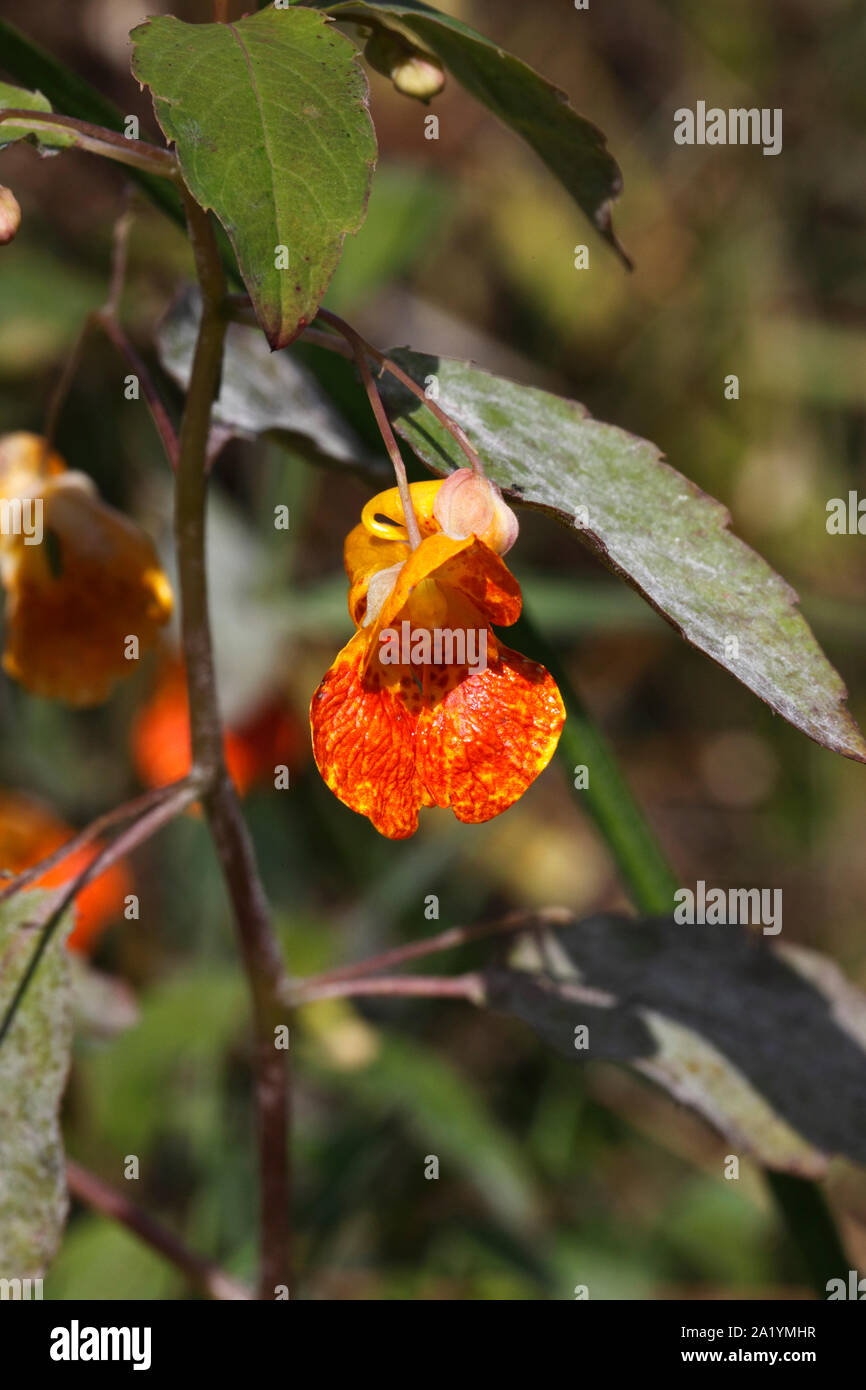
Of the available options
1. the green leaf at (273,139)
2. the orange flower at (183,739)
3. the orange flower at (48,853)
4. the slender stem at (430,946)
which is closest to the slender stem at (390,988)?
the slender stem at (430,946)

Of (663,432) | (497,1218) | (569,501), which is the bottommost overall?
(497,1218)

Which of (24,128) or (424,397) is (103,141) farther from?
(424,397)

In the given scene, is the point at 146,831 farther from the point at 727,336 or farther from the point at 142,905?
the point at 727,336

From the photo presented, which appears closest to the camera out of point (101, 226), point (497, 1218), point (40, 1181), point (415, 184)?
point (40, 1181)

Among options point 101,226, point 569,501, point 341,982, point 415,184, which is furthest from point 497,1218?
point 101,226

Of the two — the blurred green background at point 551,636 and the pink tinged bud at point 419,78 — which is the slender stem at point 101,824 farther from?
the pink tinged bud at point 419,78
